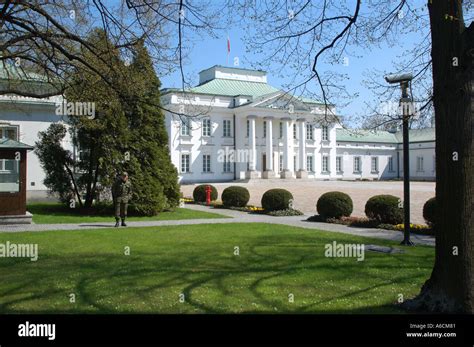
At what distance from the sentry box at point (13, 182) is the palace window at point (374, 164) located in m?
59.4

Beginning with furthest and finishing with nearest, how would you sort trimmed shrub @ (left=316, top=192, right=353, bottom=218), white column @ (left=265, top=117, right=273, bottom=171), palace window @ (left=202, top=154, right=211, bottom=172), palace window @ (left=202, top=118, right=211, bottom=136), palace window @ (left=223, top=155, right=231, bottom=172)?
white column @ (left=265, top=117, right=273, bottom=171) → palace window @ (left=223, top=155, right=231, bottom=172) → palace window @ (left=202, top=118, right=211, bottom=136) → palace window @ (left=202, top=154, right=211, bottom=172) → trimmed shrub @ (left=316, top=192, right=353, bottom=218)

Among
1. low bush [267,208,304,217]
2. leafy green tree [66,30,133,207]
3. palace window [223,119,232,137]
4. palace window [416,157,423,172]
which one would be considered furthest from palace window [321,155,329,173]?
leafy green tree [66,30,133,207]

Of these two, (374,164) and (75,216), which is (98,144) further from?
(374,164)

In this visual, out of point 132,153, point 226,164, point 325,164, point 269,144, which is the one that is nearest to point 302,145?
point 269,144

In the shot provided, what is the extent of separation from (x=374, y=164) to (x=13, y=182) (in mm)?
60137

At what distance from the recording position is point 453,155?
5258 mm

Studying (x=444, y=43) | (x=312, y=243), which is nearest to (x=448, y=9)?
(x=444, y=43)

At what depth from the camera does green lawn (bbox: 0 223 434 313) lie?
591 centimetres

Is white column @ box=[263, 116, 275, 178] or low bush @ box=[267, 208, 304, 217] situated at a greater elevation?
white column @ box=[263, 116, 275, 178]

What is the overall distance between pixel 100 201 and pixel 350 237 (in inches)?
469

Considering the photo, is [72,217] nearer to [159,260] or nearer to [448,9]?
[159,260]

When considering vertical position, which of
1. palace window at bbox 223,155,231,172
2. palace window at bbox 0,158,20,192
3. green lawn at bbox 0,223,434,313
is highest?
palace window at bbox 223,155,231,172

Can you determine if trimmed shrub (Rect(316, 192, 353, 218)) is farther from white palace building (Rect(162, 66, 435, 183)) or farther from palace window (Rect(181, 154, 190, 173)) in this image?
palace window (Rect(181, 154, 190, 173))

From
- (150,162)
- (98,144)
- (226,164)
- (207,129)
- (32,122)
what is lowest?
(150,162)
